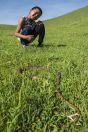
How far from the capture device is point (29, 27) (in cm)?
1250

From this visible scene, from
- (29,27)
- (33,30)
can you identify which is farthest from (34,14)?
(33,30)

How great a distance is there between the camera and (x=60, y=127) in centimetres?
402

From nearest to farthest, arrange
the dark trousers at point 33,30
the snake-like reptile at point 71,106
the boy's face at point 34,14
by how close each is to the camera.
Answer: the snake-like reptile at point 71,106
the boy's face at point 34,14
the dark trousers at point 33,30

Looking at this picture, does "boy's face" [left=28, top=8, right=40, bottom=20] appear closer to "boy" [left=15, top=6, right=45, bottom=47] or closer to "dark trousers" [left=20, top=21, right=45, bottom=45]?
"boy" [left=15, top=6, right=45, bottom=47]

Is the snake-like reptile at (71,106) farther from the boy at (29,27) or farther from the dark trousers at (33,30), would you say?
the dark trousers at (33,30)

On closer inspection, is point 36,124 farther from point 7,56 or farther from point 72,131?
point 7,56

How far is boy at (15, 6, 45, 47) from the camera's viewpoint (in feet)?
39.3

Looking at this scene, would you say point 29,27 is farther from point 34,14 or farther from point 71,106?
point 71,106

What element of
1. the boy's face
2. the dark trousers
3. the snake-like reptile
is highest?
the boy's face

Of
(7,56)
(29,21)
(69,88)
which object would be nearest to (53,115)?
(69,88)

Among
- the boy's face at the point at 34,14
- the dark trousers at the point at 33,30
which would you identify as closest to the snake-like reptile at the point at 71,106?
the boy's face at the point at 34,14

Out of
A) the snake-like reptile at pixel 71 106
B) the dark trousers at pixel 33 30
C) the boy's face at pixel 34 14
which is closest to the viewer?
the snake-like reptile at pixel 71 106

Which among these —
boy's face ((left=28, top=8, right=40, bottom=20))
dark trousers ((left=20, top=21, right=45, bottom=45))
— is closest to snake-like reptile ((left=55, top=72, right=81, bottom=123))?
boy's face ((left=28, top=8, right=40, bottom=20))

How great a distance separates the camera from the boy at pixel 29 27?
12.0 meters
